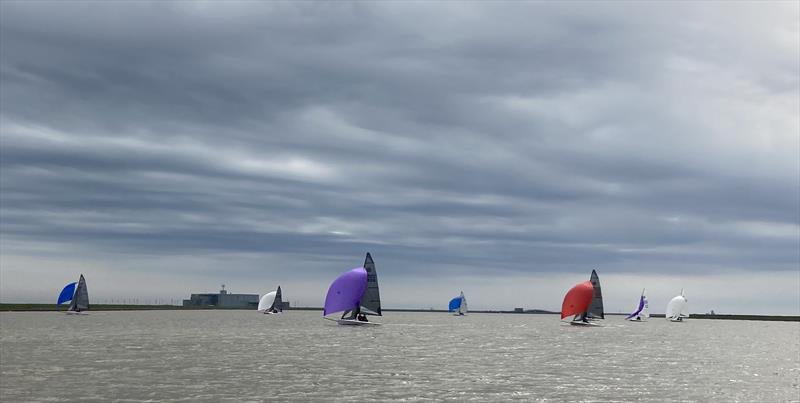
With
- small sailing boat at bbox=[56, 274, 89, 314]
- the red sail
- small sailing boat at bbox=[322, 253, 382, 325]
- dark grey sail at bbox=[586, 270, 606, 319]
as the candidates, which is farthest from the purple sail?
small sailing boat at bbox=[56, 274, 89, 314]

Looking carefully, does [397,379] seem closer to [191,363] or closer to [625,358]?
[191,363]

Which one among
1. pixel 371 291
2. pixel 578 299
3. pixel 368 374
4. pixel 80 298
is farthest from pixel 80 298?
pixel 368 374

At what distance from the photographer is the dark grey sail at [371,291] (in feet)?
352

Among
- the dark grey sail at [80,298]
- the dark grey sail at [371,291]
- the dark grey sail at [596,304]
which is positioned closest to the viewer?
the dark grey sail at [371,291]

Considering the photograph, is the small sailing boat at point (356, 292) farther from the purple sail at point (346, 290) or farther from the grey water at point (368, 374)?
the grey water at point (368, 374)

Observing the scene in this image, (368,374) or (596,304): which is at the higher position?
(596,304)

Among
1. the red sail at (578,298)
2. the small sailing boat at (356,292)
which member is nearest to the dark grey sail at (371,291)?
the small sailing boat at (356,292)

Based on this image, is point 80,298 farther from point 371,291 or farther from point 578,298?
point 578,298

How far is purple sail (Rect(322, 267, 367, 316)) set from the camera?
10331cm

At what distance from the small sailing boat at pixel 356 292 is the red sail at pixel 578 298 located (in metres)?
36.0

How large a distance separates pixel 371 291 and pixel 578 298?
38.9 meters

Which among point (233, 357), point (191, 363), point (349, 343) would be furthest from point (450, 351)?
point (191, 363)

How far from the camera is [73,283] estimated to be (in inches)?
6845

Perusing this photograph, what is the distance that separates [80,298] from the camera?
16712cm
